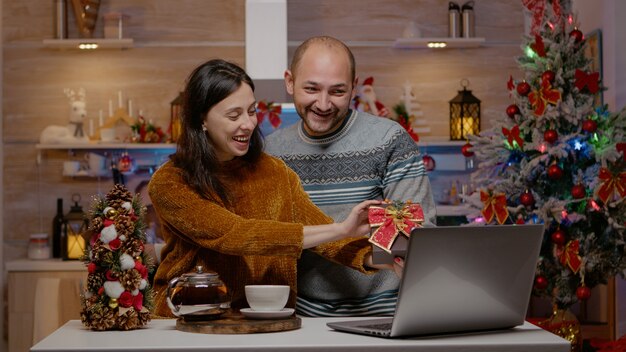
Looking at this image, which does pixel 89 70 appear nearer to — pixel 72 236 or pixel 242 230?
pixel 72 236

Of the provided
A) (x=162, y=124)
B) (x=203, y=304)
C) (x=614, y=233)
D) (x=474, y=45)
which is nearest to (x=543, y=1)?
(x=474, y=45)

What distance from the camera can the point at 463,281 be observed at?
2.03 m

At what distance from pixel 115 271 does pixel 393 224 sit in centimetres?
63

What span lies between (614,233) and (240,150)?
2699 millimetres

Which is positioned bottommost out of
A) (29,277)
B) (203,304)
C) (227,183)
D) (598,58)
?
(29,277)

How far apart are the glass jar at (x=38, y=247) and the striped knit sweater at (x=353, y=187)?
323 centimetres

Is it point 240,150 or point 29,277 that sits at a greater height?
point 240,150

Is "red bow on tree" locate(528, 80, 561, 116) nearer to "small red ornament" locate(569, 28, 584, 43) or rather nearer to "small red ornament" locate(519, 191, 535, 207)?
"small red ornament" locate(569, 28, 584, 43)

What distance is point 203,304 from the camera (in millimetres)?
2176

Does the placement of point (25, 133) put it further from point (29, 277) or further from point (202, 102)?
point (202, 102)

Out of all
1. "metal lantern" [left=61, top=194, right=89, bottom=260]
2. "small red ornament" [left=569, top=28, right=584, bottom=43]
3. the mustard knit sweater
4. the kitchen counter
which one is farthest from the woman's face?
"metal lantern" [left=61, top=194, right=89, bottom=260]

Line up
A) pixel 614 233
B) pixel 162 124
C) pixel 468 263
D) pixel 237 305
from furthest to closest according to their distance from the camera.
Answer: pixel 162 124 < pixel 614 233 < pixel 237 305 < pixel 468 263

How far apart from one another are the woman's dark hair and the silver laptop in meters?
0.55

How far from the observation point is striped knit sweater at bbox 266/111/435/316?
8.99 feet
